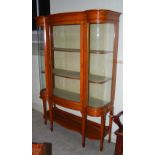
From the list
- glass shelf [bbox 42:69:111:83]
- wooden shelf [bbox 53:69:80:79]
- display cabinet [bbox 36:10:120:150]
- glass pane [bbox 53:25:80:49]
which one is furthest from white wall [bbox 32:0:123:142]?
wooden shelf [bbox 53:69:80:79]

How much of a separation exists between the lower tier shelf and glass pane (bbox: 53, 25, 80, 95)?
0.43m

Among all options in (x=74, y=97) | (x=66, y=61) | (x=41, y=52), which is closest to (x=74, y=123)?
(x=74, y=97)

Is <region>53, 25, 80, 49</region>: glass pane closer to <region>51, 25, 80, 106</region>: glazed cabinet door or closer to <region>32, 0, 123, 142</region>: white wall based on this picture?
<region>51, 25, 80, 106</region>: glazed cabinet door

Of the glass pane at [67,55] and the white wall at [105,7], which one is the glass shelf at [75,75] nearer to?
the glass pane at [67,55]

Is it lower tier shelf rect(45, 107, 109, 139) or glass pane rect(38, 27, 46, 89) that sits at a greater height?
glass pane rect(38, 27, 46, 89)

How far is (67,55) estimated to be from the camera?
2641 millimetres

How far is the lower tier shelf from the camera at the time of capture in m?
2.40

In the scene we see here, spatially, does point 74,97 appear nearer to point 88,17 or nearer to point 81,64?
point 81,64

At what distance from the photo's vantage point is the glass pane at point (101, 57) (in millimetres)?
2148
